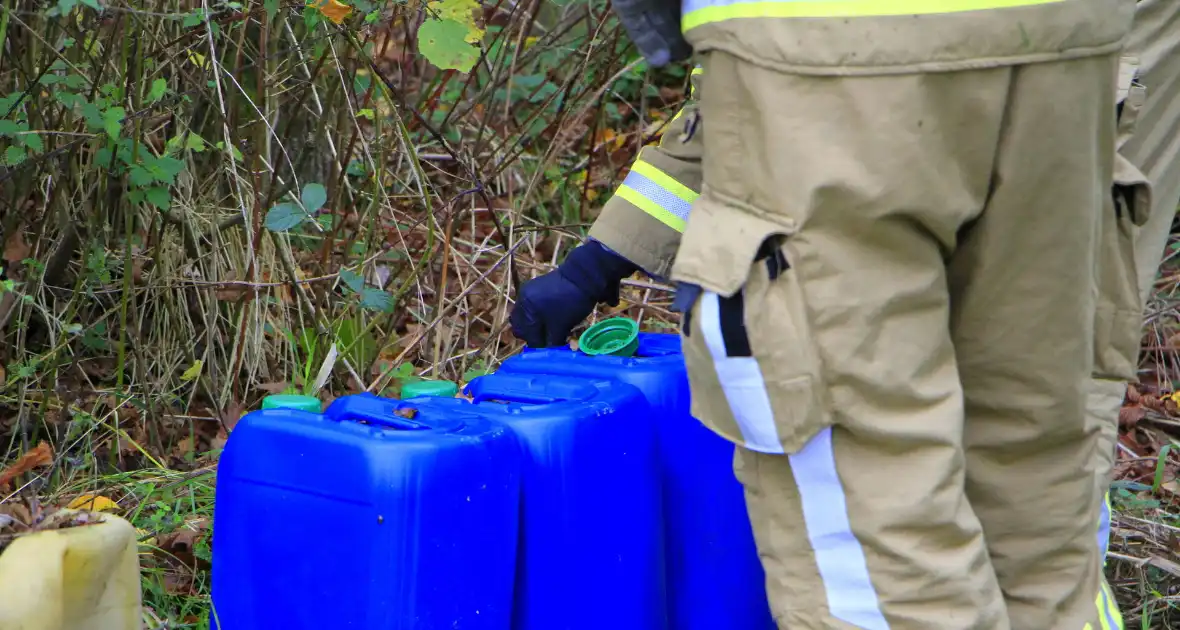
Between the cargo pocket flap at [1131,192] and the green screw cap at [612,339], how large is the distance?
79cm

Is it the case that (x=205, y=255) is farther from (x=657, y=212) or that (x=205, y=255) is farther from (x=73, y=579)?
(x=73, y=579)

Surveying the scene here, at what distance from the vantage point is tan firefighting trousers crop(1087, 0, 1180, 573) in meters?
1.69

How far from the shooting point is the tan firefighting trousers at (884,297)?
1.33 metres

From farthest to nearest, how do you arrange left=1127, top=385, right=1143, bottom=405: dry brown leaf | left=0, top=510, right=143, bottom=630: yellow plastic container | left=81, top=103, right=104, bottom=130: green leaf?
left=1127, top=385, right=1143, bottom=405: dry brown leaf < left=81, top=103, right=104, bottom=130: green leaf < left=0, top=510, right=143, bottom=630: yellow plastic container

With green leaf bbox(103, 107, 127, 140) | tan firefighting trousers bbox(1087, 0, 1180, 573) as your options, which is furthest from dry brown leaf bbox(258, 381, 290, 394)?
tan firefighting trousers bbox(1087, 0, 1180, 573)

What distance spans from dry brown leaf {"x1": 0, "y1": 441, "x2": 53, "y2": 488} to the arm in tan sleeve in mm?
1313

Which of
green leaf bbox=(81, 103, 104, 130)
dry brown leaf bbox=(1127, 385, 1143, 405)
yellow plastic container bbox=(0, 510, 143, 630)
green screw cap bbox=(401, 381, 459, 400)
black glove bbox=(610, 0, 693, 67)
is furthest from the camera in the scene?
dry brown leaf bbox=(1127, 385, 1143, 405)

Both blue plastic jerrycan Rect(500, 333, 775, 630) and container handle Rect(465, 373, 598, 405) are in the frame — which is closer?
container handle Rect(465, 373, 598, 405)

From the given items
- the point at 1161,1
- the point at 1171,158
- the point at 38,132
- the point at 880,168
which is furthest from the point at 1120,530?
the point at 38,132

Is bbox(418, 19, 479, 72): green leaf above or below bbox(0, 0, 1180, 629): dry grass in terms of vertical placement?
above

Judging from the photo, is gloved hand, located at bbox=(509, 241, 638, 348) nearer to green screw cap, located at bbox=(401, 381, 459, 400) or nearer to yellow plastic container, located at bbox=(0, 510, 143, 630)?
green screw cap, located at bbox=(401, 381, 459, 400)

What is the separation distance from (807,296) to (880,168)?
17 cm

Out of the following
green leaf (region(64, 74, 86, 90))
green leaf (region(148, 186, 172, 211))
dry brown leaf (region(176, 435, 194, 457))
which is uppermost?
green leaf (region(64, 74, 86, 90))

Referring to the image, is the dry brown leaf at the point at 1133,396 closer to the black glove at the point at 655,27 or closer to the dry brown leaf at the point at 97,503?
the black glove at the point at 655,27
